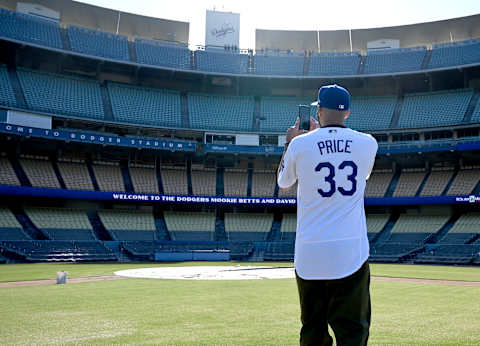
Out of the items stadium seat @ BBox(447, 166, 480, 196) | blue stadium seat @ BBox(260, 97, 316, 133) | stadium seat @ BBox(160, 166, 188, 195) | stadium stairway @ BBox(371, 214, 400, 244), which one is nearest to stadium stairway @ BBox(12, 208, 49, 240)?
stadium seat @ BBox(160, 166, 188, 195)

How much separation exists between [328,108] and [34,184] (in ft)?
138

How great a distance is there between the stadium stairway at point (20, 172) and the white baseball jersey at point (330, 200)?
42.1 meters

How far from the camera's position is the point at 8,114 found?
139ft

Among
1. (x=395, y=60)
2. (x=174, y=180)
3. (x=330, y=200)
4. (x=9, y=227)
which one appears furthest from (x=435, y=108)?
(x=330, y=200)

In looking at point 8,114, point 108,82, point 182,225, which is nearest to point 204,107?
point 108,82

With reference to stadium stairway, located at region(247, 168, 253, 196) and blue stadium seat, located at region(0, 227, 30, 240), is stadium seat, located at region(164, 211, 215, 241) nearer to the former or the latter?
stadium stairway, located at region(247, 168, 253, 196)

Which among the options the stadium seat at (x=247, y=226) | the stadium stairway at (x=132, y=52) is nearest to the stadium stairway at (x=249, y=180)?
the stadium seat at (x=247, y=226)

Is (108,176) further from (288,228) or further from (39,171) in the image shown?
(288,228)

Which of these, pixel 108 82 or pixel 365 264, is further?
pixel 108 82

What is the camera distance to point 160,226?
44.4 metres

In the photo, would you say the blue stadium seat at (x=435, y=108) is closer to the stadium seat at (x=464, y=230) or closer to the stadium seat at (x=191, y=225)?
the stadium seat at (x=464, y=230)

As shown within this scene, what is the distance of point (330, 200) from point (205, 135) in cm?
4822

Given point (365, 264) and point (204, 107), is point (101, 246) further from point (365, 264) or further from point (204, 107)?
point (365, 264)

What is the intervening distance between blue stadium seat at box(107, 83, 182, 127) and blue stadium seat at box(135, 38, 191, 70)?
3490 millimetres
